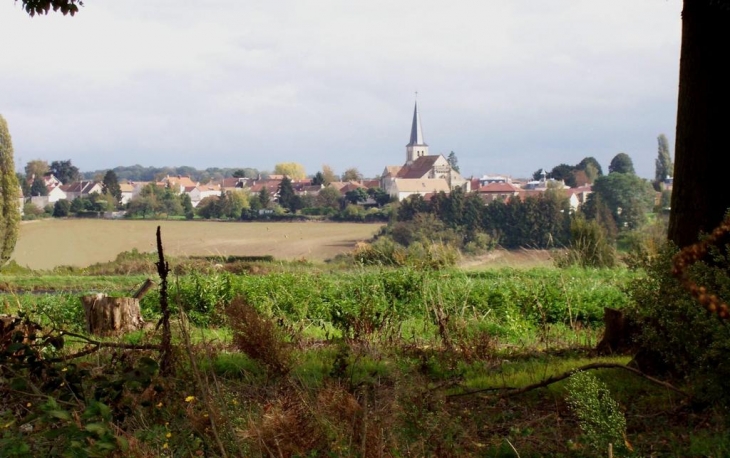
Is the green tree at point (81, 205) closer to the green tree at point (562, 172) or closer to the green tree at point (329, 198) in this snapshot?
the green tree at point (329, 198)

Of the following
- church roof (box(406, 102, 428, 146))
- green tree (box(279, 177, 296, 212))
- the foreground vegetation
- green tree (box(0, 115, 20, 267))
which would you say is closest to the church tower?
church roof (box(406, 102, 428, 146))

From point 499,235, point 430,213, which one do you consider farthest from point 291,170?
point 499,235

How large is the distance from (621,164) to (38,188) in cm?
3423

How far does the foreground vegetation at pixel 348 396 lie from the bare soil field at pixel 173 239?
1199 centimetres

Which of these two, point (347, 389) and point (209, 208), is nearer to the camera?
point (347, 389)

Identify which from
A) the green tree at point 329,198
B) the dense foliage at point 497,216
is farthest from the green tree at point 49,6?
the green tree at point 329,198

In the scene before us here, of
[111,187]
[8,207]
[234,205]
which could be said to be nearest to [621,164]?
[234,205]

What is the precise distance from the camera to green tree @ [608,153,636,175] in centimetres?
4872

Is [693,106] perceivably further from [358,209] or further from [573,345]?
[358,209]

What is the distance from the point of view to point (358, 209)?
41.0 m

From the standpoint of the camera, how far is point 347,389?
429 cm

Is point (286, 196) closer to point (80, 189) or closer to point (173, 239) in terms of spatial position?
point (80, 189)

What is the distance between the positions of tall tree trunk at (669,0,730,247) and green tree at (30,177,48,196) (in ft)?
135

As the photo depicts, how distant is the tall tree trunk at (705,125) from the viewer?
202 inches
